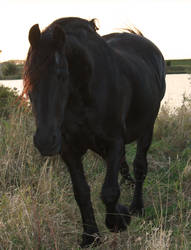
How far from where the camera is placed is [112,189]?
295 cm

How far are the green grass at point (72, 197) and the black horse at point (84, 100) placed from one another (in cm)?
24

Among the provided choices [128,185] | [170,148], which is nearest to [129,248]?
[128,185]

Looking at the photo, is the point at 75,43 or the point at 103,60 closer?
the point at 75,43

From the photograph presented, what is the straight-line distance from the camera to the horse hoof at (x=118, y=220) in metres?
3.00

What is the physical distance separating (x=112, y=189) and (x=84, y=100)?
0.69 meters

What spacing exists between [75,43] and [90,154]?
8.59ft

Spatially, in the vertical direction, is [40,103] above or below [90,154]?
above

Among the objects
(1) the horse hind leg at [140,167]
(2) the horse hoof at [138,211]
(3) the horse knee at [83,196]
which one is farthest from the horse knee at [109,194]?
(1) the horse hind leg at [140,167]

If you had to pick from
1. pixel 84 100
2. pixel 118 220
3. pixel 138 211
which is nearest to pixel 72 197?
pixel 138 211

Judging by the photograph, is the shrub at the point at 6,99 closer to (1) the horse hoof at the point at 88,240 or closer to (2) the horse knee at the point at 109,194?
(1) the horse hoof at the point at 88,240

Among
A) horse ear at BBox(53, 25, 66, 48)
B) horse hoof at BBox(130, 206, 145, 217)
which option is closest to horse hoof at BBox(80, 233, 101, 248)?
horse hoof at BBox(130, 206, 145, 217)

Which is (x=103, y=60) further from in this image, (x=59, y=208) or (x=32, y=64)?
(x=59, y=208)

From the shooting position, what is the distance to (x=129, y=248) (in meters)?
2.85

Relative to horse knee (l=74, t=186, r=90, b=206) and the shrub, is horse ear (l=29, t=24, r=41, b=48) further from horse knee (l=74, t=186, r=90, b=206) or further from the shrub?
the shrub
